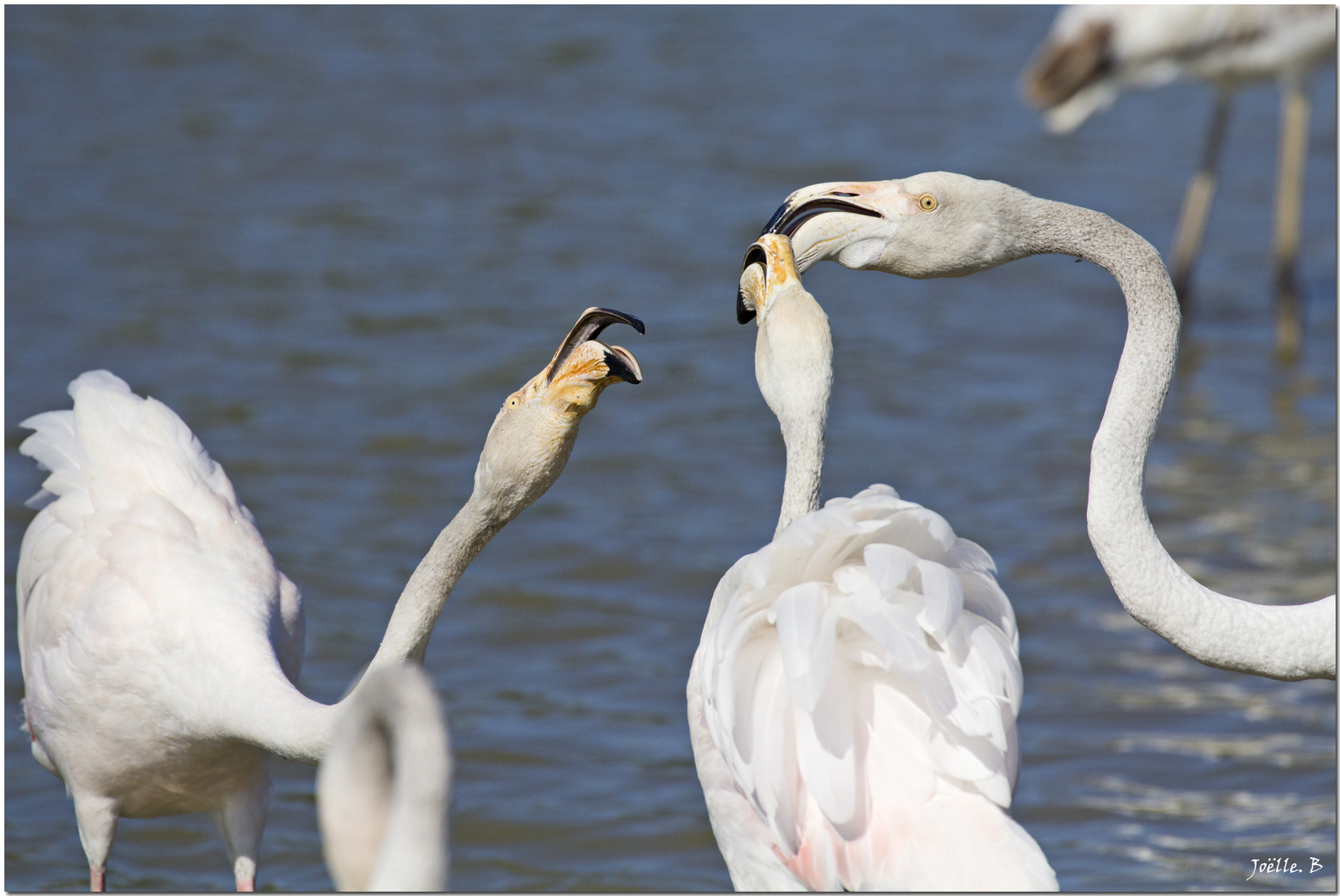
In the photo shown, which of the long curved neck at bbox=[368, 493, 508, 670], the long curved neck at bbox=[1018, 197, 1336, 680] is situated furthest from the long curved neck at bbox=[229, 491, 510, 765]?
the long curved neck at bbox=[1018, 197, 1336, 680]

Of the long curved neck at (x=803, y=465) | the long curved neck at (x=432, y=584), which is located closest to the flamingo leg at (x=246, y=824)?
the long curved neck at (x=432, y=584)

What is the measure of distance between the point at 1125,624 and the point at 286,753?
13.0 ft

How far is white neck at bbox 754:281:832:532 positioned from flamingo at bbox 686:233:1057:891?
18cm

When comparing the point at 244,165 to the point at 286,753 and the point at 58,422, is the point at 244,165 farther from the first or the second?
the point at 286,753

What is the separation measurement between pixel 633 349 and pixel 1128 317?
17.5ft

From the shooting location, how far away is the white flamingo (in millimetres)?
2242

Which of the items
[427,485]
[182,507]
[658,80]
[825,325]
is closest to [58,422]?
[182,507]

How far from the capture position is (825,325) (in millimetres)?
3375

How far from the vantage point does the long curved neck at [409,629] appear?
3506mm

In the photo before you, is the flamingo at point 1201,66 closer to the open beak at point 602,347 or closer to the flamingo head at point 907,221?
the flamingo head at point 907,221

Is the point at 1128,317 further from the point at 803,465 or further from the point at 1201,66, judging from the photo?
the point at 1201,66

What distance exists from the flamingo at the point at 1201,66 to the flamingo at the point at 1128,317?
645 centimetres

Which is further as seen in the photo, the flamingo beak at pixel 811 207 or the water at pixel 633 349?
the water at pixel 633 349
